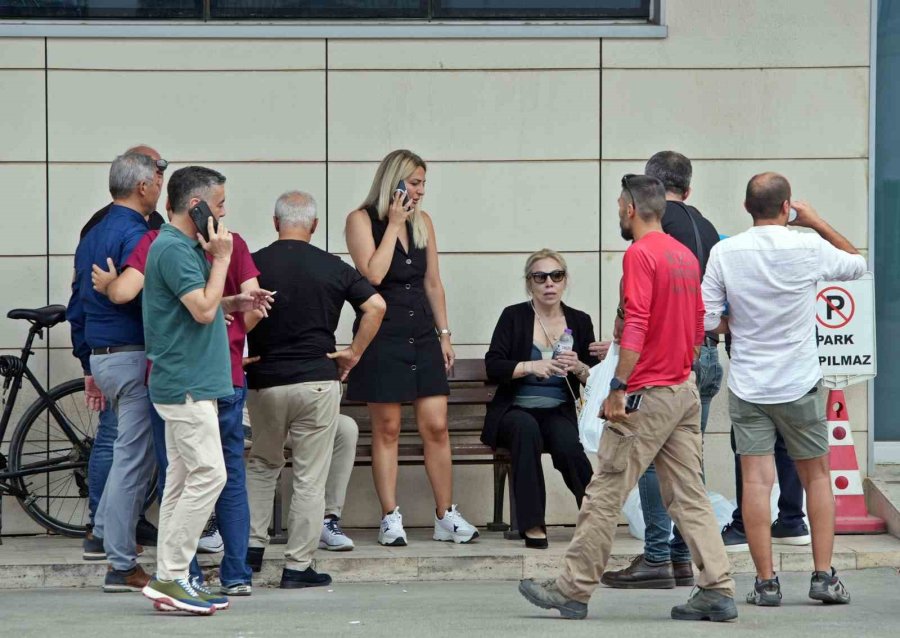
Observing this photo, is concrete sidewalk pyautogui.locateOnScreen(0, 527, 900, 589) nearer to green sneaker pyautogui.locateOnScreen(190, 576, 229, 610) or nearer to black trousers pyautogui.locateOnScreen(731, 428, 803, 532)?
black trousers pyautogui.locateOnScreen(731, 428, 803, 532)

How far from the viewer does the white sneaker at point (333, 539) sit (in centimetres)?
761

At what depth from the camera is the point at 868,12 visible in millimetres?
8734

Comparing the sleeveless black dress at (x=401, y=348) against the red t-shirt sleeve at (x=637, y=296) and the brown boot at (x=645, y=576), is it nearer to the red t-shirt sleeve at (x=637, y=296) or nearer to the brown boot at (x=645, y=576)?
the brown boot at (x=645, y=576)

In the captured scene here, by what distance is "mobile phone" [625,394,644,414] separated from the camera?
19.8ft

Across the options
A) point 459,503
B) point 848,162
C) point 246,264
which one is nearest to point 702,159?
point 848,162

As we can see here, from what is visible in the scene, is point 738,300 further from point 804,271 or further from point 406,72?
point 406,72

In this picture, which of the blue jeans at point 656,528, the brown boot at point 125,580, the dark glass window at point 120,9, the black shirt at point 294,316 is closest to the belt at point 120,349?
the black shirt at point 294,316

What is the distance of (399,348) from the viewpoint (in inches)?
306

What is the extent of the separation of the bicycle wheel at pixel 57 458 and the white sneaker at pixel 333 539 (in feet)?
3.58

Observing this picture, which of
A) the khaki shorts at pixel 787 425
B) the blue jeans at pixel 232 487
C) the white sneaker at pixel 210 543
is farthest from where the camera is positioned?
the white sneaker at pixel 210 543

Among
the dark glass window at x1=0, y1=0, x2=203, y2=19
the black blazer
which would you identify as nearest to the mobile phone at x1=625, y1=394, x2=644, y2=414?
the black blazer

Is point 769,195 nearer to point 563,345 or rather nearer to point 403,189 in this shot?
point 563,345

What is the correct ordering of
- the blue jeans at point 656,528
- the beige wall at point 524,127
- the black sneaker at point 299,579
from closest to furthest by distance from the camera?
the blue jeans at point 656,528 < the black sneaker at point 299,579 < the beige wall at point 524,127

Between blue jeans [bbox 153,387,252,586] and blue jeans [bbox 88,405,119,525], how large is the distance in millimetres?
929
